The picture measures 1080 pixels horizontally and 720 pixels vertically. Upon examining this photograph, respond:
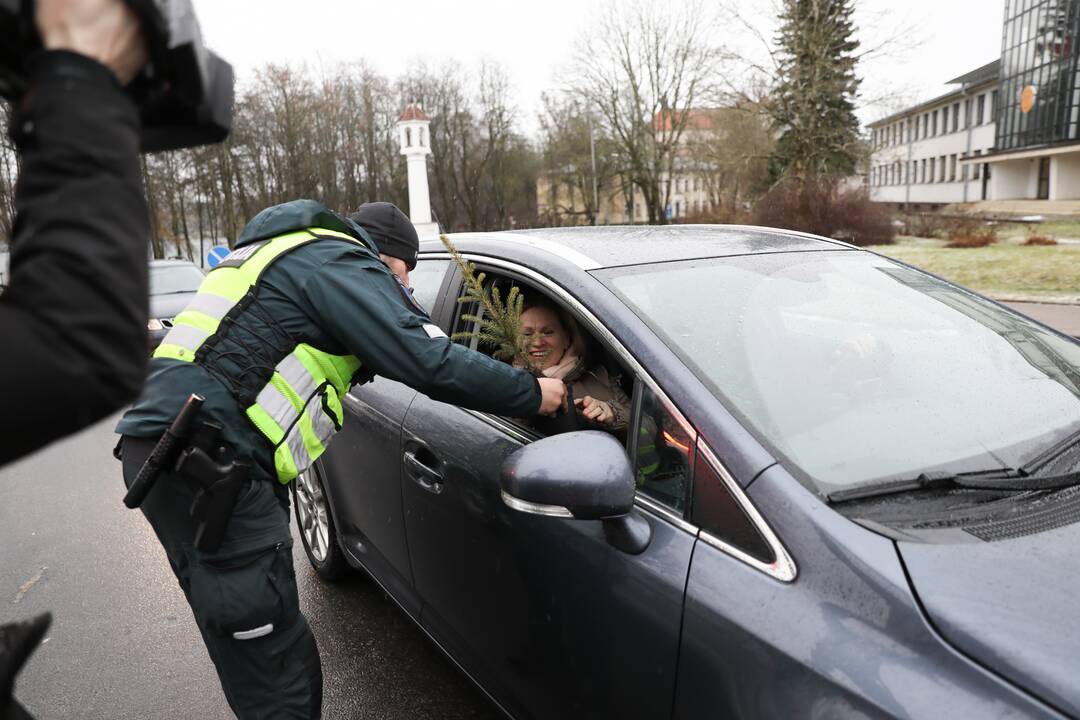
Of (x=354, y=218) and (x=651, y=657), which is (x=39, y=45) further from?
(x=354, y=218)

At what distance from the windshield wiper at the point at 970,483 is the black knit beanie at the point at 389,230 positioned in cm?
169

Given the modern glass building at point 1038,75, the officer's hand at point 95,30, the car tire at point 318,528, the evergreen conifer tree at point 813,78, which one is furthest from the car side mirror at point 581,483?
the modern glass building at point 1038,75

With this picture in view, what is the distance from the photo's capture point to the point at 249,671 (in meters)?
2.09

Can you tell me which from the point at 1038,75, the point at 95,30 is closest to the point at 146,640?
the point at 95,30

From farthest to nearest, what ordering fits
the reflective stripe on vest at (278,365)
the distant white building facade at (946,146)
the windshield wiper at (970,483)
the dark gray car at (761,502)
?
the distant white building facade at (946,146) < the reflective stripe on vest at (278,365) < the windshield wiper at (970,483) < the dark gray car at (761,502)

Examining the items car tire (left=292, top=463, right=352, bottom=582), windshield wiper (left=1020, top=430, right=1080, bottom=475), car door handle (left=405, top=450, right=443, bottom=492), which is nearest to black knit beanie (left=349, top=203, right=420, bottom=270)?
car door handle (left=405, top=450, right=443, bottom=492)

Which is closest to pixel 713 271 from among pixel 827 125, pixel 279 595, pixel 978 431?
pixel 978 431

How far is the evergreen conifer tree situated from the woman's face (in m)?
22.9

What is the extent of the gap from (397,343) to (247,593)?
30.3 inches

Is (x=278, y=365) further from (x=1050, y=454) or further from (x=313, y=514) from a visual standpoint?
(x=313, y=514)

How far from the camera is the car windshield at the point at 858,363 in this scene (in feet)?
5.74

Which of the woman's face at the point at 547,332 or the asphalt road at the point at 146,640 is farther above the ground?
the woman's face at the point at 547,332

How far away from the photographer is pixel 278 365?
2053 millimetres

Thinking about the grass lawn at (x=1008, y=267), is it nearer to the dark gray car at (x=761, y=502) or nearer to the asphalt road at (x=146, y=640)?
the dark gray car at (x=761, y=502)
